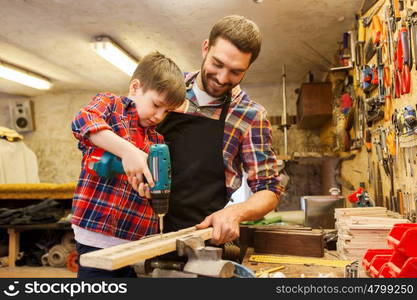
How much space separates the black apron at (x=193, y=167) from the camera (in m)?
1.58

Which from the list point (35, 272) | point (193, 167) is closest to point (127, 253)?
point (193, 167)

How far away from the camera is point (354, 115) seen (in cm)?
367

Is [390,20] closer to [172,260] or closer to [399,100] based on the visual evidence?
[399,100]

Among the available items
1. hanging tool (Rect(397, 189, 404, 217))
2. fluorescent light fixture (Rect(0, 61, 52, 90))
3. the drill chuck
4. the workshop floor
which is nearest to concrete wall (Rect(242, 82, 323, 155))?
fluorescent light fixture (Rect(0, 61, 52, 90))

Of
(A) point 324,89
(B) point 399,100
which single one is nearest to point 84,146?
(B) point 399,100

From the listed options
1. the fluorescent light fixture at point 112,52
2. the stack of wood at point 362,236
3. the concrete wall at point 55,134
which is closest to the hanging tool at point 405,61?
the stack of wood at point 362,236

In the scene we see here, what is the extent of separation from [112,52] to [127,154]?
151 inches

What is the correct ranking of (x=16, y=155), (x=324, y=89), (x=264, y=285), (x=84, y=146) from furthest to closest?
(x=16, y=155) < (x=324, y=89) < (x=84, y=146) < (x=264, y=285)

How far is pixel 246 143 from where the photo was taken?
1.69 meters

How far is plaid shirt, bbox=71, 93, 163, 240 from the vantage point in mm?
1318

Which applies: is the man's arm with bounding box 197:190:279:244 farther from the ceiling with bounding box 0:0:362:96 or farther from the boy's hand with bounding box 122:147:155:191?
the ceiling with bounding box 0:0:362:96

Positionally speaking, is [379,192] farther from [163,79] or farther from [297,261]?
[163,79]

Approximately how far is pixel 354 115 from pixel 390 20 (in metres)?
1.54

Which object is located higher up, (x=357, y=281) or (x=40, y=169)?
(x=40, y=169)
